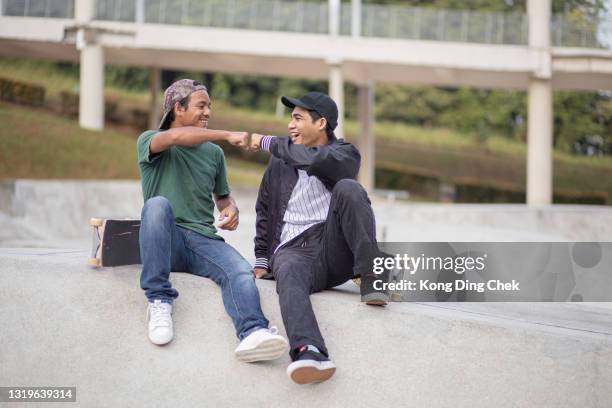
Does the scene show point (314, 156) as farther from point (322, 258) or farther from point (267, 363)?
point (267, 363)

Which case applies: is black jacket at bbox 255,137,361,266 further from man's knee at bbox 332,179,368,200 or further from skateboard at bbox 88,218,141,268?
skateboard at bbox 88,218,141,268

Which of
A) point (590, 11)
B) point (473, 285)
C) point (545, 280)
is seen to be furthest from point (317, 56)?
point (473, 285)

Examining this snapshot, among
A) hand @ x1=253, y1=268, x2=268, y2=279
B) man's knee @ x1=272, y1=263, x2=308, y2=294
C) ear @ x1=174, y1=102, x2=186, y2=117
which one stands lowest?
hand @ x1=253, y1=268, x2=268, y2=279

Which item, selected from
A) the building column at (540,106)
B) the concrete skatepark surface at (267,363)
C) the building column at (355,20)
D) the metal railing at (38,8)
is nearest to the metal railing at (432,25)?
the building column at (355,20)

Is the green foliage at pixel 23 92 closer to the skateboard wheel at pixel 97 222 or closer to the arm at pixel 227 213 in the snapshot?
the arm at pixel 227 213

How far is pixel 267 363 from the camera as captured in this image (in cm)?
398

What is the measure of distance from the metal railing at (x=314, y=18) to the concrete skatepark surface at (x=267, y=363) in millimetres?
19739

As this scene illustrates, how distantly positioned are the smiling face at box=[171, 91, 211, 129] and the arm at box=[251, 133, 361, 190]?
0.42 metres

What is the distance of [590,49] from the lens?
75.9 ft

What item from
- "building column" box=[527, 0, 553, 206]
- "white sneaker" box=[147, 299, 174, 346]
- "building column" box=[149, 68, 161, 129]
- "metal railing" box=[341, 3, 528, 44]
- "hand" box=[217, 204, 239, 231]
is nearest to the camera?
"white sneaker" box=[147, 299, 174, 346]

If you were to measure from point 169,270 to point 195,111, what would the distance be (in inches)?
38.3

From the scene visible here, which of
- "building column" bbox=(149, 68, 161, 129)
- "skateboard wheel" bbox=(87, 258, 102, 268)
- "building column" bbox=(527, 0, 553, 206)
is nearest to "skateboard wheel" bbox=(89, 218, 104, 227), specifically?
"skateboard wheel" bbox=(87, 258, 102, 268)

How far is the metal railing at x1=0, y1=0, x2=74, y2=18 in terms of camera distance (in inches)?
904

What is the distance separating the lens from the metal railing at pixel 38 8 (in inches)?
→ 904
